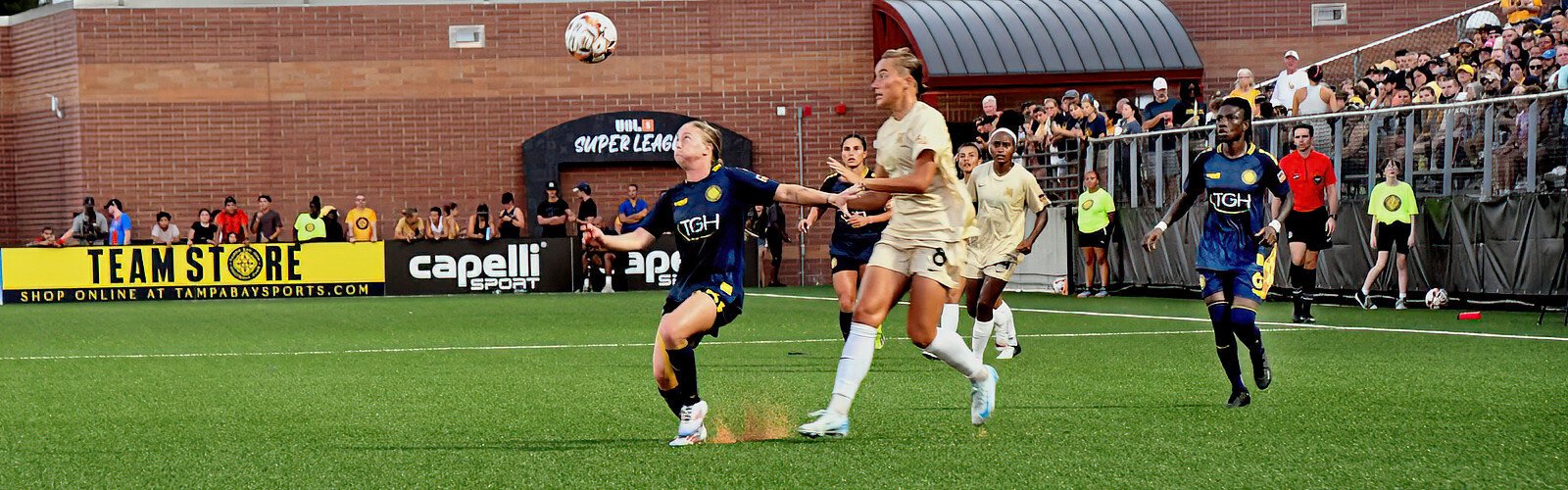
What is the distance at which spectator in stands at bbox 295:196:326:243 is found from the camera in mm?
30969

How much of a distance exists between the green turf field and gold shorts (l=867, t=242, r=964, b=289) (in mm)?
A: 751

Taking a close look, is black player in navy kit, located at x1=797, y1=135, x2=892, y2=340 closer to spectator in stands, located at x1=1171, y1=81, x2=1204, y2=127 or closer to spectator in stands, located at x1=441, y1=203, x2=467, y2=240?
spectator in stands, located at x1=1171, y1=81, x2=1204, y2=127

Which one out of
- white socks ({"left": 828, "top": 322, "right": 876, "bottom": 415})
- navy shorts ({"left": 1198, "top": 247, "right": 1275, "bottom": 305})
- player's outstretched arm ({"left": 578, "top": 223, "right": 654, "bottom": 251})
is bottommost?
white socks ({"left": 828, "top": 322, "right": 876, "bottom": 415})

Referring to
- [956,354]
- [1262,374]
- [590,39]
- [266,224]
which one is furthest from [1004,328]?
[266,224]

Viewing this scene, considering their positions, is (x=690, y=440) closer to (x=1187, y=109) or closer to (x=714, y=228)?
(x=714, y=228)

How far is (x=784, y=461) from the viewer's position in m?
7.10

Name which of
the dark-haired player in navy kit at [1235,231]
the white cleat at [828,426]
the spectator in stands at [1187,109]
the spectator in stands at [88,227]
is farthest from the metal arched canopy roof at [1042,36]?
the white cleat at [828,426]

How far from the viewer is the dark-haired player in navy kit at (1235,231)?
9.46 meters

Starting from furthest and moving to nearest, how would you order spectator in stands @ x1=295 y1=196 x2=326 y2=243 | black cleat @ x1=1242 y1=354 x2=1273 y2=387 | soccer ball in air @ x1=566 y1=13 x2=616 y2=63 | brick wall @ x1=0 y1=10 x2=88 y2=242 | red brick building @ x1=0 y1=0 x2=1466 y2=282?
brick wall @ x1=0 y1=10 x2=88 y2=242 → red brick building @ x1=0 y1=0 x2=1466 y2=282 → spectator in stands @ x1=295 y1=196 x2=326 y2=243 → soccer ball in air @ x1=566 y1=13 x2=616 y2=63 → black cleat @ x1=1242 y1=354 x2=1273 y2=387

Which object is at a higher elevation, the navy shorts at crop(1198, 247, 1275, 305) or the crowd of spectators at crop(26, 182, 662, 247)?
the crowd of spectators at crop(26, 182, 662, 247)

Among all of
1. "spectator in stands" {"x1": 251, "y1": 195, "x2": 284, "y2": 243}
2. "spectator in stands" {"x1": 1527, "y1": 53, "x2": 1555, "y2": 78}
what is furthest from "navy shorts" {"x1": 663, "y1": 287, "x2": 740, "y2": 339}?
"spectator in stands" {"x1": 251, "y1": 195, "x2": 284, "y2": 243}

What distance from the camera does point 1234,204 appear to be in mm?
9766

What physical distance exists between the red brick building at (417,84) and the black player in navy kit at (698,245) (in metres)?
25.7

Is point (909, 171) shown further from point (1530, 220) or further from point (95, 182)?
point (95, 182)
